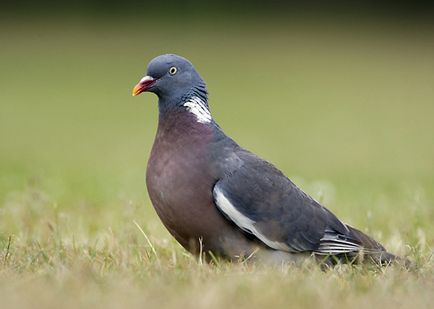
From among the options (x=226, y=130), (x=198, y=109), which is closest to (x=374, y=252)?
(x=198, y=109)

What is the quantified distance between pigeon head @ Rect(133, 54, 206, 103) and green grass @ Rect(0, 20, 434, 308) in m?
0.81

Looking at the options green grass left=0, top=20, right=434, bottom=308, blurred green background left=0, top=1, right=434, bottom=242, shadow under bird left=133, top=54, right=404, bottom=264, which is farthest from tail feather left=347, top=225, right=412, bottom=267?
blurred green background left=0, top=1, right=434, bottom=242

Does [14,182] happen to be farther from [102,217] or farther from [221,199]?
[221,199]

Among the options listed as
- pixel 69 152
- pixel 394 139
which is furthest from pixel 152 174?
pixel 394 139

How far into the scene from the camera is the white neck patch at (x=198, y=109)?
499 cm

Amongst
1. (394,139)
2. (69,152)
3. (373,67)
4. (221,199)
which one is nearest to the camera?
(221,199)

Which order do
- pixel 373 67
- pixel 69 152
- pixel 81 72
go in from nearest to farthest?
pixel 69 152
pixel 81 72
pixel 373 67

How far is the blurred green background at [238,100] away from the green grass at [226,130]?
5 cm

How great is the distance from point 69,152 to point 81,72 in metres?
12.2

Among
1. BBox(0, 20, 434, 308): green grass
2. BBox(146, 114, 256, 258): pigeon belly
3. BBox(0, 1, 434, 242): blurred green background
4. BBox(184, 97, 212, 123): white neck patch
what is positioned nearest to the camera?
BBox(0, 20, 434, 308): green grass

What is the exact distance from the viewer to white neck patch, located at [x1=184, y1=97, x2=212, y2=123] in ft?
16.4

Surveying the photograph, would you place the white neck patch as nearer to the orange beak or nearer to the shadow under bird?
the shadow under bird

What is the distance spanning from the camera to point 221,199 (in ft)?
15.4

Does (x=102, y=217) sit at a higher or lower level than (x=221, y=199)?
lower
